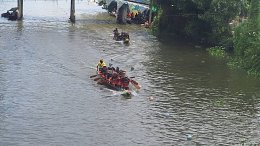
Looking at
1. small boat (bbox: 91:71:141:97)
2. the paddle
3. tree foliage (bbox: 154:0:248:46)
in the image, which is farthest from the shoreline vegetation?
small boat (bbox: 91:71:141:97)

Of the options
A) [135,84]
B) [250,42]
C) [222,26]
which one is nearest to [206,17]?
[222,26]

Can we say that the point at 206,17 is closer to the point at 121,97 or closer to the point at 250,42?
the point at 250,42

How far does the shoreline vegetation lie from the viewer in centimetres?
4047

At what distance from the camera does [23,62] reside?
128 ft

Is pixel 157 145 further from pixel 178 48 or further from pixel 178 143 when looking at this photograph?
pixel 178 48

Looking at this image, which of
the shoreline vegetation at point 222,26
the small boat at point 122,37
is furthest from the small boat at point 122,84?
the small boat at point 122,37

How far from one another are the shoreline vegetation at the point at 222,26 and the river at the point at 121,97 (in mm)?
1863

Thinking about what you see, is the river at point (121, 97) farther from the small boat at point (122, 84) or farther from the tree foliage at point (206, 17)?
the tree foliage at point (206, 17)

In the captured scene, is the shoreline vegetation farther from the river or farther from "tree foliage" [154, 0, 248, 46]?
the river

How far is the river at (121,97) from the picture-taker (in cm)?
2369

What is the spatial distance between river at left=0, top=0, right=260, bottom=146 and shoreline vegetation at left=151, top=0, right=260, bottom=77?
1.86 m

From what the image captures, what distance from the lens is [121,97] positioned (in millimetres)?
30031

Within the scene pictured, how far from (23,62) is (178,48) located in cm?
1671

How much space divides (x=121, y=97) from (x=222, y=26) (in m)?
20.0
